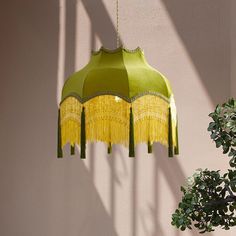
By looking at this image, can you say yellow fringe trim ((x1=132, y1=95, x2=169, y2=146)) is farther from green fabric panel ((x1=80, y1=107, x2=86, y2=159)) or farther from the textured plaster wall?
A: the textured plaster wall

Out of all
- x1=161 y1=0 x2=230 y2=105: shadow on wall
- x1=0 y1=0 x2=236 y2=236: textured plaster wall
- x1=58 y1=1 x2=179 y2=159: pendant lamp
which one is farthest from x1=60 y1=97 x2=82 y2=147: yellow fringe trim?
x1=161 y1=0 x2=230 y2=105: shadow on wall

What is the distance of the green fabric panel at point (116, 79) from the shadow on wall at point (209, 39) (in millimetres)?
1721

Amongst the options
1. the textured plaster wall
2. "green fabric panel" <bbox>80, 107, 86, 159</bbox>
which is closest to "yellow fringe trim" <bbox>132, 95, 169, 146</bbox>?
"green fabric panel" <bbox>80, 107, 86, 159</bbox>

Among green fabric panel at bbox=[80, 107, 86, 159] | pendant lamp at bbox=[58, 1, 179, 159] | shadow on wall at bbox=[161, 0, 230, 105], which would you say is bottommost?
green fabric panel at bbox=[80, 107, 86, 159]

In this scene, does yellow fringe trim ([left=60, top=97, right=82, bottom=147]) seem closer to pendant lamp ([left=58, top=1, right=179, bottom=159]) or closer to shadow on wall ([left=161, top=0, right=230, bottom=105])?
pendant lamp ([left=58, top=1, right=179, bottom=159])

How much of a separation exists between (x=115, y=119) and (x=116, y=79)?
0.28 meters

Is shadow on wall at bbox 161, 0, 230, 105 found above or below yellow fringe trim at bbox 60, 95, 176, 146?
above

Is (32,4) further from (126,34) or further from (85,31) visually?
(126,34)

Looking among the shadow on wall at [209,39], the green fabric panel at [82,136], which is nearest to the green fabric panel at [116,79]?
the green fabric panel at [82,136]

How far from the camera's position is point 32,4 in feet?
17.7

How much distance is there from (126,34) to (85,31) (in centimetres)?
35

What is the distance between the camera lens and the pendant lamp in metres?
3.15

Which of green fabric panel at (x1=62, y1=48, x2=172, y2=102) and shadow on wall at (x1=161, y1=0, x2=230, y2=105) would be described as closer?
green fabric panel at (x1=62, y1=48, x2=172, y2=102)

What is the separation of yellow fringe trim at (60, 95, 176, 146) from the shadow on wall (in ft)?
5.66
